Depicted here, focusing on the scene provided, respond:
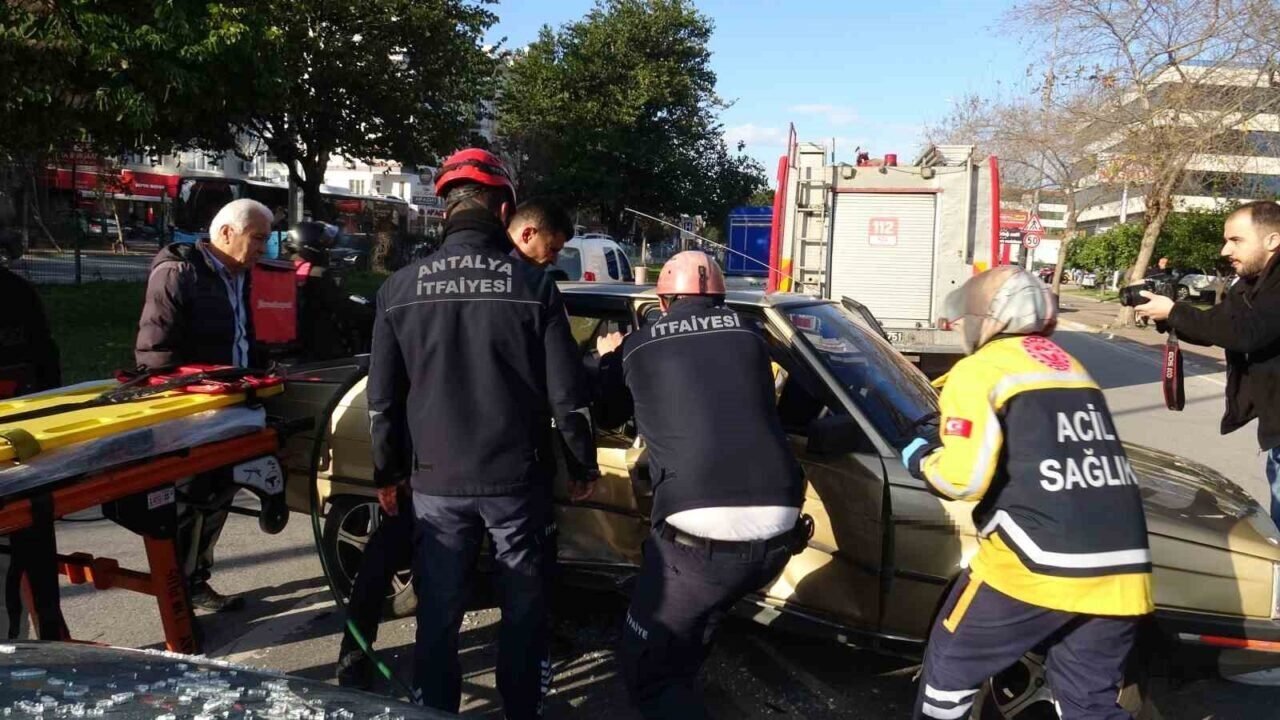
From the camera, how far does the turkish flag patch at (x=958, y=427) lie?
2.44 m

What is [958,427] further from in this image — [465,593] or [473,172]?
→ [473,172]

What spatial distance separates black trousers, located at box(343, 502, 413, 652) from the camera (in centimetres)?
341

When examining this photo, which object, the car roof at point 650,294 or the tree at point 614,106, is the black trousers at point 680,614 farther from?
the tree at point 614,106

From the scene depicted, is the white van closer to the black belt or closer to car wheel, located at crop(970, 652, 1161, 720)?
car wheel, located at crop(970, 652, 1161, 720)

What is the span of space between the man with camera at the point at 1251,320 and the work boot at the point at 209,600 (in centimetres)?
440

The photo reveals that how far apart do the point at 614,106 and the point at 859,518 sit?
A: 33572 mm

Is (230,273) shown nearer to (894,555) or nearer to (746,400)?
(746,400)

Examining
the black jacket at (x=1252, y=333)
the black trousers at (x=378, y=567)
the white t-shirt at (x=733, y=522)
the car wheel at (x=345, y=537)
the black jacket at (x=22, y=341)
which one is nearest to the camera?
the white t-shirt at (x=733, y=522)

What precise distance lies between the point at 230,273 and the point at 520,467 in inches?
90.7

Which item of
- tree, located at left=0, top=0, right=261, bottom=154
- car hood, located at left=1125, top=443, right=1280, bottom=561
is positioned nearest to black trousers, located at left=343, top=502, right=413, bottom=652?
car hood, located at left=1125, top=443, right=1280, bottom=561

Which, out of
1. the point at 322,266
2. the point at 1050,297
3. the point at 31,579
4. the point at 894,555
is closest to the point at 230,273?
the point at 322,266

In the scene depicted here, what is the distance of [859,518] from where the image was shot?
10.9ft

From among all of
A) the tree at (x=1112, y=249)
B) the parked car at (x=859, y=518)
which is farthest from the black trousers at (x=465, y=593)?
the tree at (x=1112, y=249)

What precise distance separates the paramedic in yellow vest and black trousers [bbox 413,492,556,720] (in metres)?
1.22
